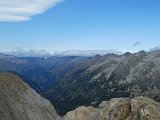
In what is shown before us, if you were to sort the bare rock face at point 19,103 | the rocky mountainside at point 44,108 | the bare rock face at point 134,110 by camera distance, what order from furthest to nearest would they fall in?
the bare rock face at point 19,103, the rocky mountainside at point 44,108, the bare rock face at point 134,110

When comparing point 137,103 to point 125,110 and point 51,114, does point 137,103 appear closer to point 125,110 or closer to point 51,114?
point 125,110

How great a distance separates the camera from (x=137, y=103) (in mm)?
144875

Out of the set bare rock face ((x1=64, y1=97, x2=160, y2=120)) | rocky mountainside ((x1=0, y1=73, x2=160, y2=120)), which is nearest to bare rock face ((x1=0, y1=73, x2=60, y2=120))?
rocky mountainside ((x1=0, y1=73, x2=160, y2=120))

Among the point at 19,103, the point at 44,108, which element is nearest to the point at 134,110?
the point at 19,103

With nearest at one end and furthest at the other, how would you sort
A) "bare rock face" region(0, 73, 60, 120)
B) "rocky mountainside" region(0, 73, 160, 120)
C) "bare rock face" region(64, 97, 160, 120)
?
"bare rock face" region(64, 97, 160, 120) → "rocky mountainside" region(0, 73, 160, 120) → "bare rock face" region(0, 73, 60, 120)

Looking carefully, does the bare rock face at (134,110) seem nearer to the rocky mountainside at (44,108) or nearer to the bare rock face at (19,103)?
the rocky mountainside at (44,108)

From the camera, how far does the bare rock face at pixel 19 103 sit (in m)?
168

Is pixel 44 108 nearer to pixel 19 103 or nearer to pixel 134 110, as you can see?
pixel 19 103

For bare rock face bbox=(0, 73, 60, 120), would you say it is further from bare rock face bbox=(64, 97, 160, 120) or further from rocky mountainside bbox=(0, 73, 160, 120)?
bare rock face bbox=(64, 97, 160, 120)

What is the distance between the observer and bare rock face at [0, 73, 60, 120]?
168250 millimetres

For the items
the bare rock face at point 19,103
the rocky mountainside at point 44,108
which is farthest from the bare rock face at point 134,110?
the bare rock face at point 19,103

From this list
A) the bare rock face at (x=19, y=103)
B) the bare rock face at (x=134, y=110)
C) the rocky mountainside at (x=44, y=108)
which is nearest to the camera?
the bare rock face at (x=134, y=110)

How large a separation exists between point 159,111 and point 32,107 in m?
67.3

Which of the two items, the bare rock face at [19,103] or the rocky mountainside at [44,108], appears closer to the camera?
the rocky mountainside at [44,108]
